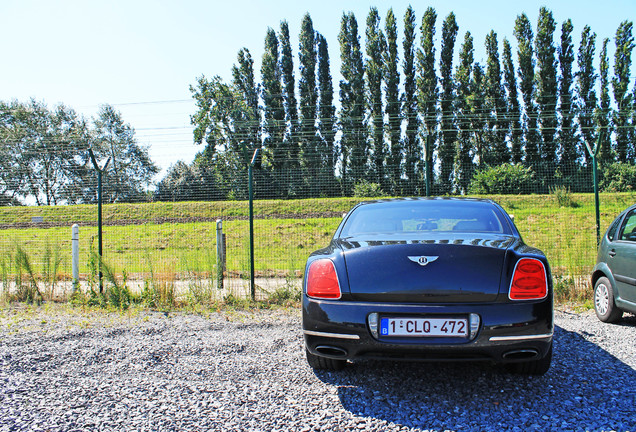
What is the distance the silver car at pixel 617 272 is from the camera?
4.40 metres

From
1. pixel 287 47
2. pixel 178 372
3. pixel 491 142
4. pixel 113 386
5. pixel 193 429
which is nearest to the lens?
pixel 193 429

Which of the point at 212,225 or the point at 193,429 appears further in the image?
the point at 212,225

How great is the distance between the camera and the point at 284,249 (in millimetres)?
10133

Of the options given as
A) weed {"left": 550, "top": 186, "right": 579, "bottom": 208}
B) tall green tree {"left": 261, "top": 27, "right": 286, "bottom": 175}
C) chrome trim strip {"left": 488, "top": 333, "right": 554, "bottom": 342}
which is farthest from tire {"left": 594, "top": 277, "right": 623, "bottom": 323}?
tall green tree {"left": 261, "top": 27, "right": 286, "bottom": 175}

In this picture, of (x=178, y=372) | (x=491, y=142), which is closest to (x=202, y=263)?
(x=178, y=372)

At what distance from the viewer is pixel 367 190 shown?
33.8 feet

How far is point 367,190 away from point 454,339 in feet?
26.0

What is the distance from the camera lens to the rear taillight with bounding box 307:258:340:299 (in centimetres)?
275

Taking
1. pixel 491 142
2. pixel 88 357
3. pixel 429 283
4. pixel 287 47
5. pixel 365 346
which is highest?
pixel 287 47

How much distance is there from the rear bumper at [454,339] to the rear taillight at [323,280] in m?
0.10

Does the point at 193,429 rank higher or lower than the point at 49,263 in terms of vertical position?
lower

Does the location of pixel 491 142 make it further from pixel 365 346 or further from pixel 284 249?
pixel 365 346

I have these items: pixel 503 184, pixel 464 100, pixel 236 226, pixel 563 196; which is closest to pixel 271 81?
pixel 464 100

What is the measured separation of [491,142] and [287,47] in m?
22.7
